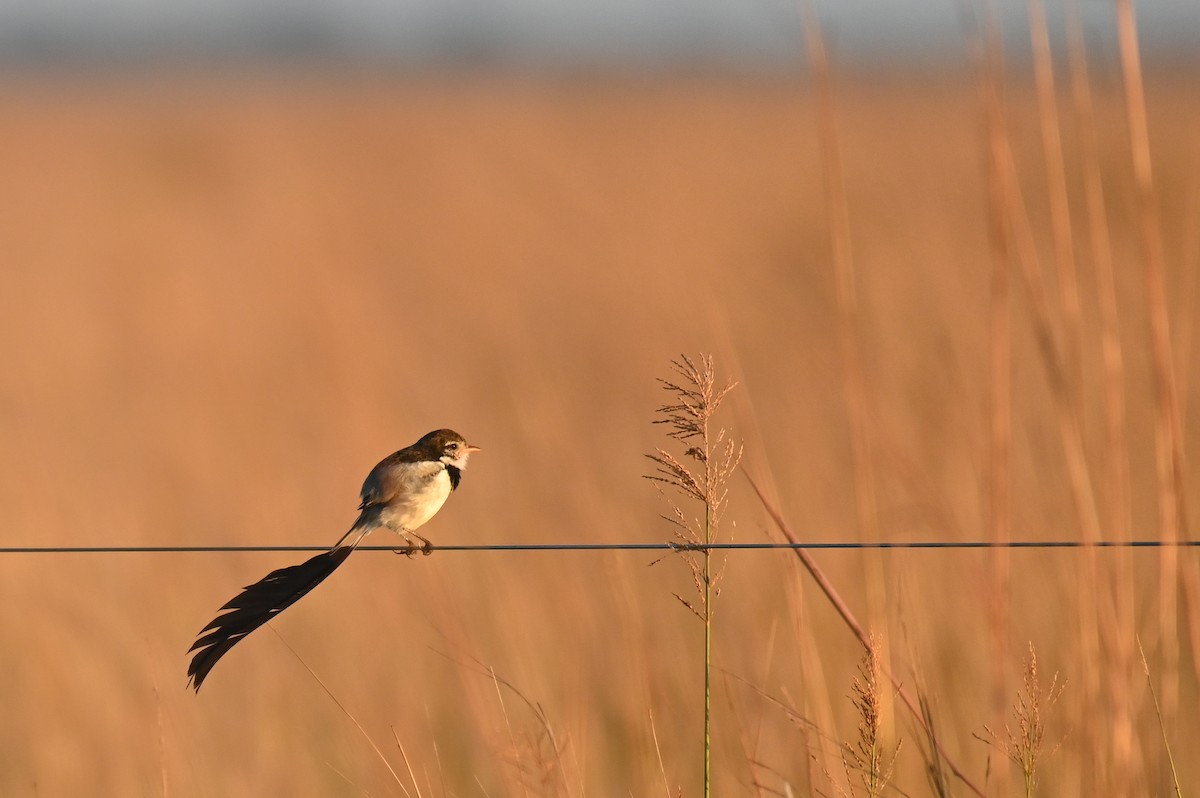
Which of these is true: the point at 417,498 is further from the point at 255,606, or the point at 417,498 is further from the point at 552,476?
the point at 552,476

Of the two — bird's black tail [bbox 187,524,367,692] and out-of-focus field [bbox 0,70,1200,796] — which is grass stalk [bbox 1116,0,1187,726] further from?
bird's black tail [bbox 187,524,367,692]

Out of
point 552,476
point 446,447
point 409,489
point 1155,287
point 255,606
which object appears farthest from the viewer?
point 552,476

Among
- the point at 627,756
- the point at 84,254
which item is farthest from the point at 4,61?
the point at 627,756

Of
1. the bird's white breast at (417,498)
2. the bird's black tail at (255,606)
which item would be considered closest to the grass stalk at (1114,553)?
the bird's black tail at (255,606)

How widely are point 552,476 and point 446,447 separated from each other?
3443 mm

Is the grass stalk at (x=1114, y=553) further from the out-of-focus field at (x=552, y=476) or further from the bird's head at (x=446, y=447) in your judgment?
the bird's head at (x=446, y=447)

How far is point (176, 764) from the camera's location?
184 inches

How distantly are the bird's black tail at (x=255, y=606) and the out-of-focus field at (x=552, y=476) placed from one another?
41 cm

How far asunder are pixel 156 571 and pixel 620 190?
39.7 feet

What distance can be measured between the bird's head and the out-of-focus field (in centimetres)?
55

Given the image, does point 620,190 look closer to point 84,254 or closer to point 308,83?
point 84,254

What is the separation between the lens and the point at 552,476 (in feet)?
24.7

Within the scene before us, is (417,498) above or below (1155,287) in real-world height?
below

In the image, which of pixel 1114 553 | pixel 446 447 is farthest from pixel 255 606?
pixel 1114 553
